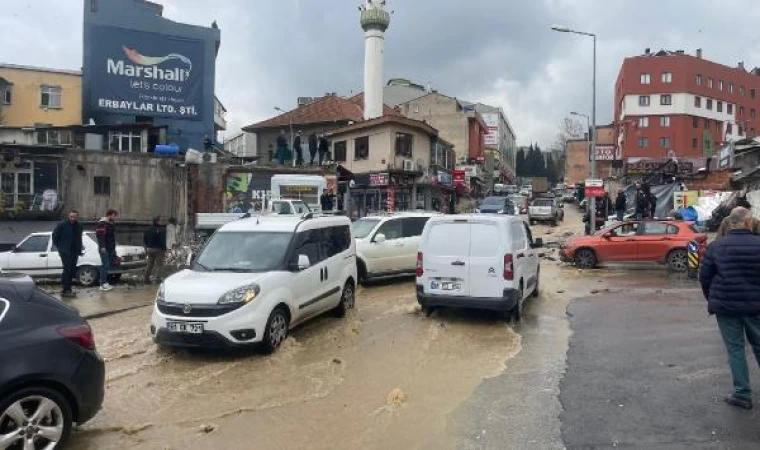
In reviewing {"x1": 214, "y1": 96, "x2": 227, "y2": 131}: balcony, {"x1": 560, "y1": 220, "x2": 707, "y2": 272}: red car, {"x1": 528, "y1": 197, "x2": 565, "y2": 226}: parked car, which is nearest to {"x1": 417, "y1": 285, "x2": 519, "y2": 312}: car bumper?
{"x1": 560, "y1": 220, "x2": 707, "y2": 272}: red car

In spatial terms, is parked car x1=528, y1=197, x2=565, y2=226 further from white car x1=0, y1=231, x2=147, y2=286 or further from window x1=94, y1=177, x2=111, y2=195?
white car x1=0, y1=231, x2=147, y2=286

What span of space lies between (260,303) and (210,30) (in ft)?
116

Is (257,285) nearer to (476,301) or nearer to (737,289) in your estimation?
(476,301)

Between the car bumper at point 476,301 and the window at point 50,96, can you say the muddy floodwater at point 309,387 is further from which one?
the window at point 50,96

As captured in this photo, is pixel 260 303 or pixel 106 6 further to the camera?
pixel 106 6

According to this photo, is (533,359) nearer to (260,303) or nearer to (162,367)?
(260,303)

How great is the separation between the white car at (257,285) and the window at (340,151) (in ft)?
101

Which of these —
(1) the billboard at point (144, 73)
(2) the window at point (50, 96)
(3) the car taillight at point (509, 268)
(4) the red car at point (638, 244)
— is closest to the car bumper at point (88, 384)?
(3) the car taillight at point (509, 268)

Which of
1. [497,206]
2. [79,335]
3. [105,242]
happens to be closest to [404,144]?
[497,206]

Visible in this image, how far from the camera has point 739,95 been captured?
86.8m

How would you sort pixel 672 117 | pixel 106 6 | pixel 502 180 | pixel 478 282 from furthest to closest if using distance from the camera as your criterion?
pixel 502 180, pixel 672 117, pixel 106 6, pixel 478 282

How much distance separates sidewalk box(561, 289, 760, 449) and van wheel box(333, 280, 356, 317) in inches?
151

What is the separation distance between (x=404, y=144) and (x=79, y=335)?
34.8 m

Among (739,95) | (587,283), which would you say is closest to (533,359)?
(587,283)
